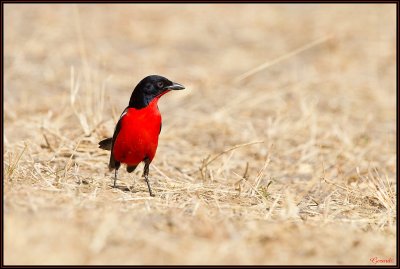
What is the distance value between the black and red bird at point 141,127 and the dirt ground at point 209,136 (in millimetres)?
280

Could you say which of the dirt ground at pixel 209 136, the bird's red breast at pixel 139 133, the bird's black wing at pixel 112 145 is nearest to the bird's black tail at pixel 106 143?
the bird's black wing at pixel 112 145

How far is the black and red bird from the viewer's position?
18.2 feet

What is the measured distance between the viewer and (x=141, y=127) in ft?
18.2

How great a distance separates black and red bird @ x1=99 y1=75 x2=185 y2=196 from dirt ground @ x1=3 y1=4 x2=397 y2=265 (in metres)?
0.28

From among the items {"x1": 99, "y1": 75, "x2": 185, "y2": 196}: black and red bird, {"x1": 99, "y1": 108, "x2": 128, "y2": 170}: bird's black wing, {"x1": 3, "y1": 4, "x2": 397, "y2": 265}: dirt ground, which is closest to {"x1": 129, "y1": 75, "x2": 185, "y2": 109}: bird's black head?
{"x1": 99, "y1": 75, "x2": 185, "y2": 196}: black and red bird

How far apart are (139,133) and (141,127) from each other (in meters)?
0.05

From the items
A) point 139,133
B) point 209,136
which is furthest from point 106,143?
→ point 209,136

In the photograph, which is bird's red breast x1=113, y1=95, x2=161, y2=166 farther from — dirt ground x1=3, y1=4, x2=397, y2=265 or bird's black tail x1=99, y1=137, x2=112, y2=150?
bird's black tail x1=99, y1=137, x2=112, y2=150

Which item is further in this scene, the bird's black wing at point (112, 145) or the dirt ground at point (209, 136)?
the bird's black wing at point (112, 145)

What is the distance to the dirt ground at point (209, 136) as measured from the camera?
4.25 m

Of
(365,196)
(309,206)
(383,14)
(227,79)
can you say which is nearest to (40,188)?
(309,206)

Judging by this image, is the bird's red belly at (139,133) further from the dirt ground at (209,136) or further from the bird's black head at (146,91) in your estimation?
the dirt ground at (209,136)

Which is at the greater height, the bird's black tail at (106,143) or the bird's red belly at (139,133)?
the bird's red belly at (139,133)

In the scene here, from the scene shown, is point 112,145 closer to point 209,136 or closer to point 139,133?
point 139,133
